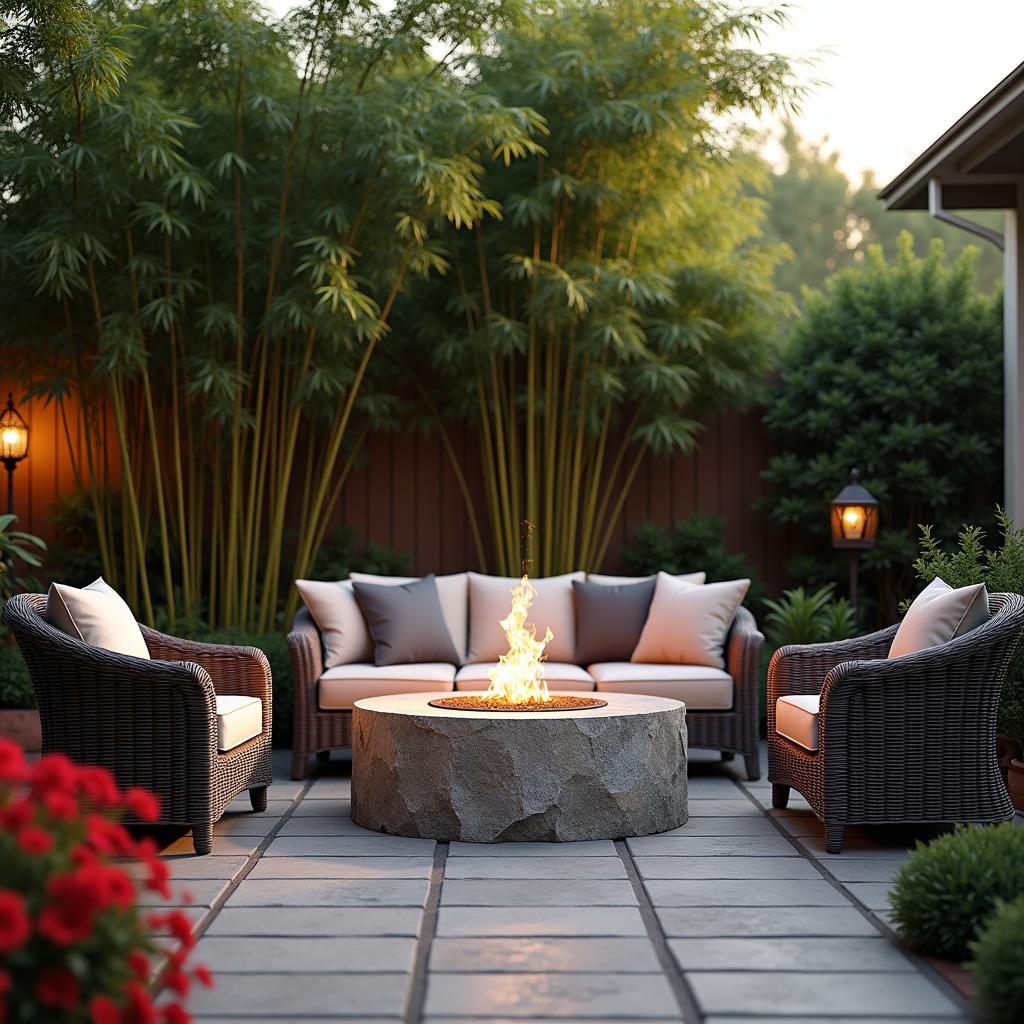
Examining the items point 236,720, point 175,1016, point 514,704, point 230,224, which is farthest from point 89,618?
point 230,224

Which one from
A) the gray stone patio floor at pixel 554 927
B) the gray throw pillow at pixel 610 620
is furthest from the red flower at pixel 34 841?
A: the gray throw pillow at pixel 610 620

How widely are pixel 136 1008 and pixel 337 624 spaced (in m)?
3.71

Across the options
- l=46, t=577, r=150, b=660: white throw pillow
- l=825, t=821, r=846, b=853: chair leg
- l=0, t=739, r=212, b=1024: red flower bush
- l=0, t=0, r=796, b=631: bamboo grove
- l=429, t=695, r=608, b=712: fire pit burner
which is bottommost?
l=825, t=821, r=846, b=853: chair leg

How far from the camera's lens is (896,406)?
23.1ft

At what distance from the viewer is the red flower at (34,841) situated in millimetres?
1675

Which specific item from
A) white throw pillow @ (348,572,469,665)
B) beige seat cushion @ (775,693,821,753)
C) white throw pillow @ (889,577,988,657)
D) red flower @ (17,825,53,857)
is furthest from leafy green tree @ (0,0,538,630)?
red flower @ (17,825,53,857)

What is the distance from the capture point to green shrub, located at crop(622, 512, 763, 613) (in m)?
7.16

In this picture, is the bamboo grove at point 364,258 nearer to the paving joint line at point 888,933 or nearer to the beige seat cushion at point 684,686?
the beige seat cushion at point 684,686

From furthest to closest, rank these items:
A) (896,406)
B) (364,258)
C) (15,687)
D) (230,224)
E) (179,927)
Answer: (896,406) < (364,258) < (230,224) < (15,687) < (179,927)

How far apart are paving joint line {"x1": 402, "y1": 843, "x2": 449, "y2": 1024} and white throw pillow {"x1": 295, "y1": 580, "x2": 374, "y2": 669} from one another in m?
1.71

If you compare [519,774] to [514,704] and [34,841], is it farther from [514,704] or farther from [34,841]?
[34,841]

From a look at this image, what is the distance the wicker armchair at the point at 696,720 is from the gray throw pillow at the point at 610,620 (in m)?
0.58

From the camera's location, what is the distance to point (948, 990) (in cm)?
252

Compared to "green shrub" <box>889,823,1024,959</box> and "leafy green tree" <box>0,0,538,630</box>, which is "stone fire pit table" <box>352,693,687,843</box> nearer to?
"green shrub" <box>889,823,1024,959</box>
